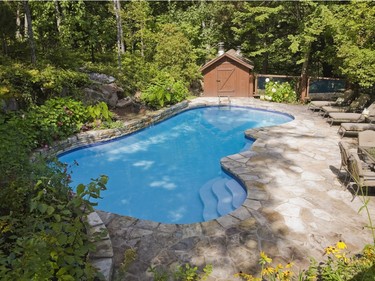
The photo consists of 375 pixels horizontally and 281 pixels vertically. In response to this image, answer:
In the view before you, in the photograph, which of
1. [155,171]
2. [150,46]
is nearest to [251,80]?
[150,46]

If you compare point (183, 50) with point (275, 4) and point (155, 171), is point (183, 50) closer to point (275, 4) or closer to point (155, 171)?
point (275, 4)

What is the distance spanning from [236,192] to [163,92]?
350 inches

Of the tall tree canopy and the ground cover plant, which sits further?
the tall tree canopy

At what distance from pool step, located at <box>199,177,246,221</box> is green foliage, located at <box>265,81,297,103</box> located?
10.1 metres

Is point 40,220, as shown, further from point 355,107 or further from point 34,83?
point 355,107

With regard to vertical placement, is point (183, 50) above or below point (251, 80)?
above

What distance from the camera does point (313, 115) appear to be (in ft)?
43.8

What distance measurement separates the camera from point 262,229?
16.9 feet

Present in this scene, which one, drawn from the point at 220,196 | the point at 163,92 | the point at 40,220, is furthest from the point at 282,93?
the point at 40,220

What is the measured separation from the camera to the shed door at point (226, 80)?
18.1 m

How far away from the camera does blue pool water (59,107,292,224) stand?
7141 millimetres

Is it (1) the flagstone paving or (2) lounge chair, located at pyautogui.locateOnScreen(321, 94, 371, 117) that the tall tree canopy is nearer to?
(2) lounge chair, located at pyautogui.locateOnScreen(321, 94, 371, 117)

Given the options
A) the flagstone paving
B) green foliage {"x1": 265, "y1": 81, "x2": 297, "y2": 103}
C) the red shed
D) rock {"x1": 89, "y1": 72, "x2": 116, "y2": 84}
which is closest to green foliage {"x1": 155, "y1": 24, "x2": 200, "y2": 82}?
the red shed

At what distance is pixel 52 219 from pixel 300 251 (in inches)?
150
